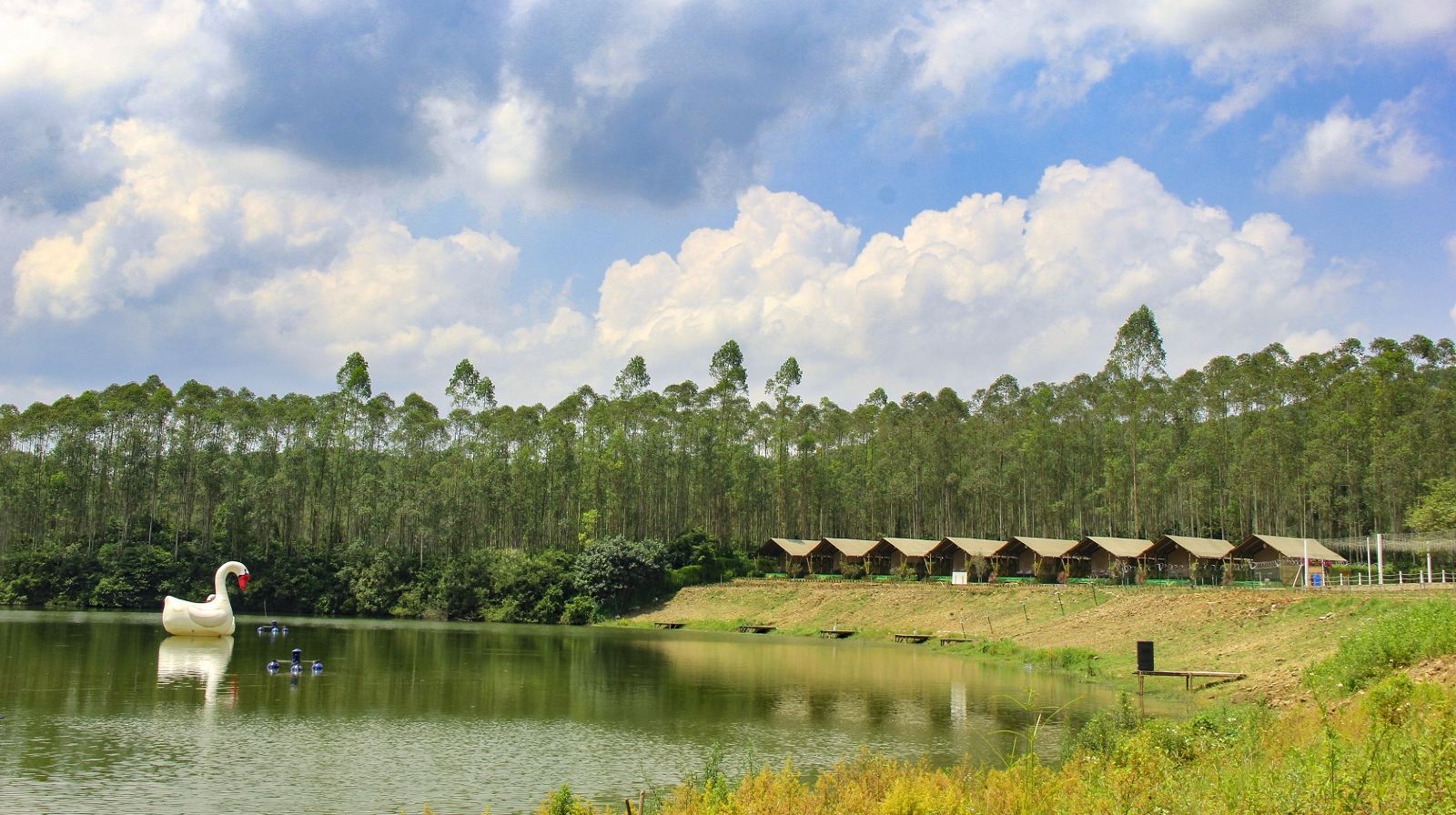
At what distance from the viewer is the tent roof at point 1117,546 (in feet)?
254

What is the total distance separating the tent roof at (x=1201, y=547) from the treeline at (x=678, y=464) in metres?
11.0

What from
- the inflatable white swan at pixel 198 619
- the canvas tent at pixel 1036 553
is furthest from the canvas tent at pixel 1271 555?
the inflatable white swan at pixel 198 619

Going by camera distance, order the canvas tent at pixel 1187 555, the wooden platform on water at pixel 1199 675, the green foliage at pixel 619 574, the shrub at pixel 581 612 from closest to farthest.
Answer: the wooden platform on water at pixel 1199 675 < the canvas tent at pixel 1187 555 < the shrub at pixel 581 612 < the green foliage at pixel 619 574

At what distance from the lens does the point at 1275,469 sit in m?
86.7

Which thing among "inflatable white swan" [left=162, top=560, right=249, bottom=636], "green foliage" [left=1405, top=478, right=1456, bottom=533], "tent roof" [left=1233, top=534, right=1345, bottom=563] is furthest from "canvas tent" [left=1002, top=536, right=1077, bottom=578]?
"inflatable white swan" [left=162, top=560, right=249, bottom=636]

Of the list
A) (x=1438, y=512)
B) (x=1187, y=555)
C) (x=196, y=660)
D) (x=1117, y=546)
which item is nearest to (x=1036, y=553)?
(x=1117, y=546)

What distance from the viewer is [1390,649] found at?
2700cm

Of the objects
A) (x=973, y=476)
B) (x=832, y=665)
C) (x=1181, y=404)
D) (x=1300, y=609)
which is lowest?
(x=832, y=665)

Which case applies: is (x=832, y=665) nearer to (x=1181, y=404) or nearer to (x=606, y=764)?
(x=606, y=764)

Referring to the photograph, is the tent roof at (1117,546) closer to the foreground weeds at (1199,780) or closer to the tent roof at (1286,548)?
the tent roof at (1286,548)

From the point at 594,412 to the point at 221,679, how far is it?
7097cm

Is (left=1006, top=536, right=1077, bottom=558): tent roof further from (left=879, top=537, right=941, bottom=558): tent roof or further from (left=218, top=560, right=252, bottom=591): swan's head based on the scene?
(left=218, top=560, right=252, bottom=591): swan's head

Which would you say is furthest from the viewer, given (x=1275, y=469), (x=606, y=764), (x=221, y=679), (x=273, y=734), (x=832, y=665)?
(x=1275, y=469)

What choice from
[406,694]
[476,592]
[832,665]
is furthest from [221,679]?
[476,592]
